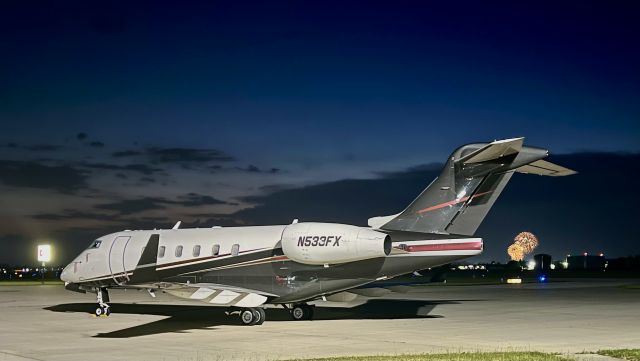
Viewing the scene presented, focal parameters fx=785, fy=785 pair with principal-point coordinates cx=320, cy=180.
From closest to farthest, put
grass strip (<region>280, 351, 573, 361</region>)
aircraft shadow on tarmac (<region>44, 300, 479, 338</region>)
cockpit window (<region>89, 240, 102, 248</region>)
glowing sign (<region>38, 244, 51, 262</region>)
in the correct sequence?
grass strip (<region>280, 351, 573, 361</region>) → aircraft shadow on tarmac (<region>44, 300, 479, 338</region>) → cockpit window (<region>89, 240, 102, 248</region>) → glowing sign (<region>38, 244, 51, 262</region>)

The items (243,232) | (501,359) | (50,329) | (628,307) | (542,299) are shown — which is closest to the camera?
(501,359)

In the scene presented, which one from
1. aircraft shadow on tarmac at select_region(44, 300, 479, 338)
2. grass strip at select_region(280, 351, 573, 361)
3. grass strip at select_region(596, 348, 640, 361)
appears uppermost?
aircraft shadow on tarmac at select_region(44, 300, 479, 338)

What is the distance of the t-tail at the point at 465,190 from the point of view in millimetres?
19812

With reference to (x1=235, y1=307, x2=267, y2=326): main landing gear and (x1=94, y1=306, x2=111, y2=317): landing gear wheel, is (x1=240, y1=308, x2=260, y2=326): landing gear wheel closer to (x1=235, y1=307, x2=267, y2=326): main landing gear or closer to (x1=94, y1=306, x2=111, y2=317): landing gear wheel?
(x1=235, y1=307, x2=267, y2=326): main landing gear

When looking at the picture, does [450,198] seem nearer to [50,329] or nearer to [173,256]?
[173,256]

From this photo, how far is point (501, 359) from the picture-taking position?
1379cm

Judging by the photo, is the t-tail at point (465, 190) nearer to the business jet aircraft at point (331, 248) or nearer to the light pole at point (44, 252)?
the business jet aircraft at point (331, 248)

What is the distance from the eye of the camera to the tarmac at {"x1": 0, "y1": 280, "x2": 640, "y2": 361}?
16359mm

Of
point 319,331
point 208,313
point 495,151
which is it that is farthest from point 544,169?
point 208,313

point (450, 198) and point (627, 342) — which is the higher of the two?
point (450, 198)

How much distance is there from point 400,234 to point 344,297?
4213 mm

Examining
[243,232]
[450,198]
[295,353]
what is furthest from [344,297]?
[295,353]

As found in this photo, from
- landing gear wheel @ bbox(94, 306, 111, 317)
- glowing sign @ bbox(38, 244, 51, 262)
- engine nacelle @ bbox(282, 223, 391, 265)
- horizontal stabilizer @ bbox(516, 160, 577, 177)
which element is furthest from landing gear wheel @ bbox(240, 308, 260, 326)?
glowing sign @ bbox(38, 244, 51, 262)

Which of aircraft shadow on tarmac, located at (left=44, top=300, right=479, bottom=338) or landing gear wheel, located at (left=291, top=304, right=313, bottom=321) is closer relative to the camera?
aircraft shadow on tarmac, located at (left=44, top=300, right=479, bottom=338)
